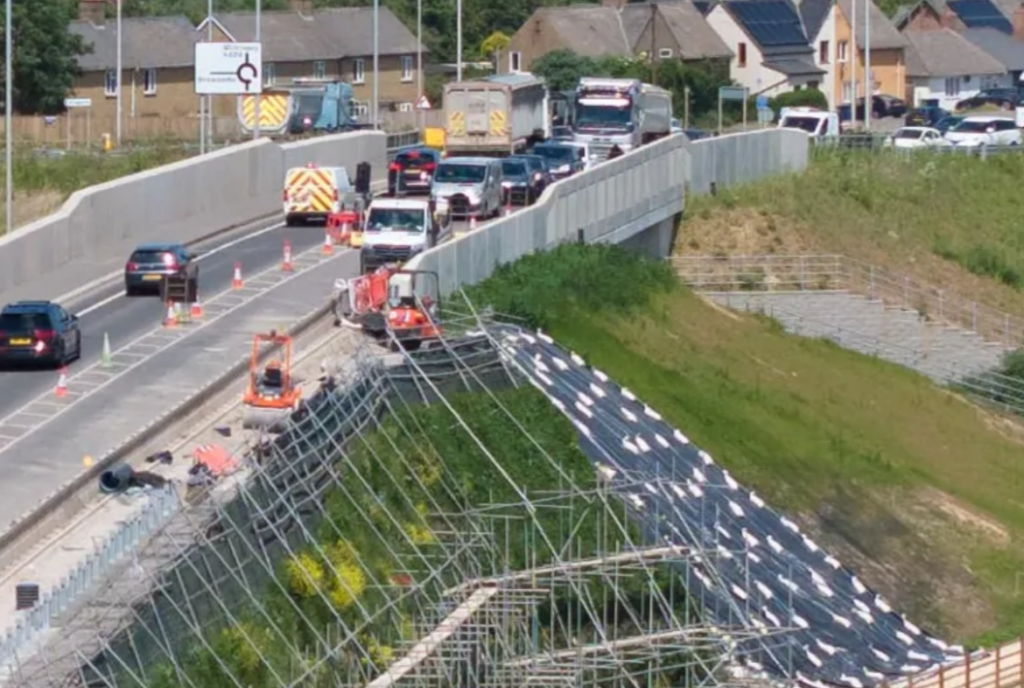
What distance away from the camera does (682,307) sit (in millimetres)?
59469

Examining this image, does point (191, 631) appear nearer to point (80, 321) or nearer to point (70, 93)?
point (80, 321)

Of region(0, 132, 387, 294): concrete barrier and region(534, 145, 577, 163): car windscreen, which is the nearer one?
region(0, 132, 387, 294): concrete barrier

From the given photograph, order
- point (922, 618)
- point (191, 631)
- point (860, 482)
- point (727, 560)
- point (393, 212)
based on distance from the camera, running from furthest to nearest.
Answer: point (393, 212) < point (860, 482) < point (922, 618) < point (727, 560) < point (191, 631)

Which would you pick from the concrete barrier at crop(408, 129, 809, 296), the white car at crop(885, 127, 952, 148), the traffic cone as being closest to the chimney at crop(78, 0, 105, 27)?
the white car at crop(885, 127, 952, 148)

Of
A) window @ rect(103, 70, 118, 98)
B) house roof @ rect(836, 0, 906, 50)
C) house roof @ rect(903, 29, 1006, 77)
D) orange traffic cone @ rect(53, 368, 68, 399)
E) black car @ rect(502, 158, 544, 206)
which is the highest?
house roof @ rect(836, 0, 906, 50)

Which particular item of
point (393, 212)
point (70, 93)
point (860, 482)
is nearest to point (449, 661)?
point (860, 482)

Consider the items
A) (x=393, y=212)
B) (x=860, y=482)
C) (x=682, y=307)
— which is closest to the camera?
(x=860, y=482)

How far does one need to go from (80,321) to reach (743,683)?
1918cm

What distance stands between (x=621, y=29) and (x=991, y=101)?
1754cm

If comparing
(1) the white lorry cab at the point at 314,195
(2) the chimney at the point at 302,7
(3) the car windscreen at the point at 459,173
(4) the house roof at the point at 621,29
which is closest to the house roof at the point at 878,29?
(4) the house roof at the point at 621,29

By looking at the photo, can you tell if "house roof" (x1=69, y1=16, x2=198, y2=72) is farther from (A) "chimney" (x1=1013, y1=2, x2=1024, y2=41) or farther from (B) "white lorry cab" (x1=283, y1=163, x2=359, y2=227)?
(A) "chimney" (x1=1013, y1=2, x2=1024, y2=41)

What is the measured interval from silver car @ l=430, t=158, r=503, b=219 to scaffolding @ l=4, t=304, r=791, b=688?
19929mm

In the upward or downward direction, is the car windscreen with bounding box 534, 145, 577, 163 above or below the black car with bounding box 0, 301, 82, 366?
above

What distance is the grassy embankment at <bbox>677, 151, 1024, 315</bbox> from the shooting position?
71000mm
